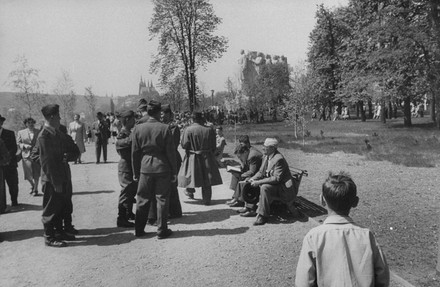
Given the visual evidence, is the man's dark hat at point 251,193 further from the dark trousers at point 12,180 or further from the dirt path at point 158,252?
the dark trousers at point 12,180

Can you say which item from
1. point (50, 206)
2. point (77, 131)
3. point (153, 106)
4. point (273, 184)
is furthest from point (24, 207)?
point (77, 131)

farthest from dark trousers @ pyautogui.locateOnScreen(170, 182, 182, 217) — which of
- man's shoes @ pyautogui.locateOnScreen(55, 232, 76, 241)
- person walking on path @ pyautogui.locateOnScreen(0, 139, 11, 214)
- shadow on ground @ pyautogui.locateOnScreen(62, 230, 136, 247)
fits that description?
person walking on path @ pyautogui.locateOnScreen(0, 139, 11, 214)

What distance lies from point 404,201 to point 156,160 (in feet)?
17.5

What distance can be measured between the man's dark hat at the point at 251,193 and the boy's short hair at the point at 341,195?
477 cm

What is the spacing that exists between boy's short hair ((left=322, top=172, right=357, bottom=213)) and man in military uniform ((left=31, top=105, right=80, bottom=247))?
14.7 ft

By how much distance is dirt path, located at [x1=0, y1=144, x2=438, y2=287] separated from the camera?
4742 millimetres

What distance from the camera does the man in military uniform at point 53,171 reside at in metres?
5.78

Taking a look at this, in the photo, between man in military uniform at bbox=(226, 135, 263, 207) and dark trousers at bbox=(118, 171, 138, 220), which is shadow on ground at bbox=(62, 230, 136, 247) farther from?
man in military uniform at bbox=(226, 135, 263, 207)

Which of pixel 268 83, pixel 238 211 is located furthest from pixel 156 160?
pixel 268 83

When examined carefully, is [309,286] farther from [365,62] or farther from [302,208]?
[365,62]

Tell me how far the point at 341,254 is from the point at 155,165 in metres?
3.99

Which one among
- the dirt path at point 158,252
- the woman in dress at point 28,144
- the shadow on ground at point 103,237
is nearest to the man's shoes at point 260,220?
the dirt path at point 158,252

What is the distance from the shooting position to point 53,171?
578cm

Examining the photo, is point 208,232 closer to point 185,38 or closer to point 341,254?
point 341,254
